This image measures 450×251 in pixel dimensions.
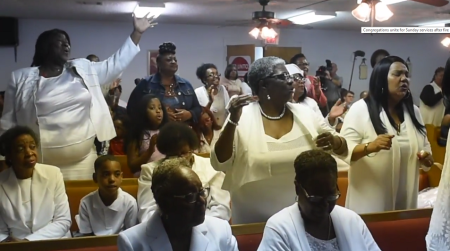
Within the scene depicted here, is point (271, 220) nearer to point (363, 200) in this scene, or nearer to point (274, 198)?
point (274, 198)

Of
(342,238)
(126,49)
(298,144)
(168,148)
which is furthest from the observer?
(126,49)

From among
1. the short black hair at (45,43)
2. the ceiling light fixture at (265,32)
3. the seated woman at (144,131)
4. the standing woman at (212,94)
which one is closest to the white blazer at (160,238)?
the seated woman at (144,131)

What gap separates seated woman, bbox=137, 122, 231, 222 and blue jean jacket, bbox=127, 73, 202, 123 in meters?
1.11

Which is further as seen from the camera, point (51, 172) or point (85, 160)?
point (85, 160)

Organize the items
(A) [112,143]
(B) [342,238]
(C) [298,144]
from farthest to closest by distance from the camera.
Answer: (A) [112,143]
(C) [298,144]
(B) [342,238]

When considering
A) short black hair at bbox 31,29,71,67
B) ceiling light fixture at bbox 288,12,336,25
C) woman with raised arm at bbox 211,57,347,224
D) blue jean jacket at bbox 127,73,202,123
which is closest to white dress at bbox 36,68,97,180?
short black hair at bbox 31,29,71,67

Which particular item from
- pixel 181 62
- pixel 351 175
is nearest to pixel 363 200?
pixel 351 175

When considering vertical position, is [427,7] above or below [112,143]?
above

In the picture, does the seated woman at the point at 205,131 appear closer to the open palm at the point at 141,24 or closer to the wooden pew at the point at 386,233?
the open palm at the point at 141,24

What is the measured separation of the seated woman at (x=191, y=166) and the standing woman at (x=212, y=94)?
2.82 meters

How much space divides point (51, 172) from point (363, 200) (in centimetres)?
161

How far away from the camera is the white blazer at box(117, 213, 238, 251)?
168 centimetres

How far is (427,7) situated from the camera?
25.2 feet

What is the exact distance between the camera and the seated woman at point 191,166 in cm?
252
